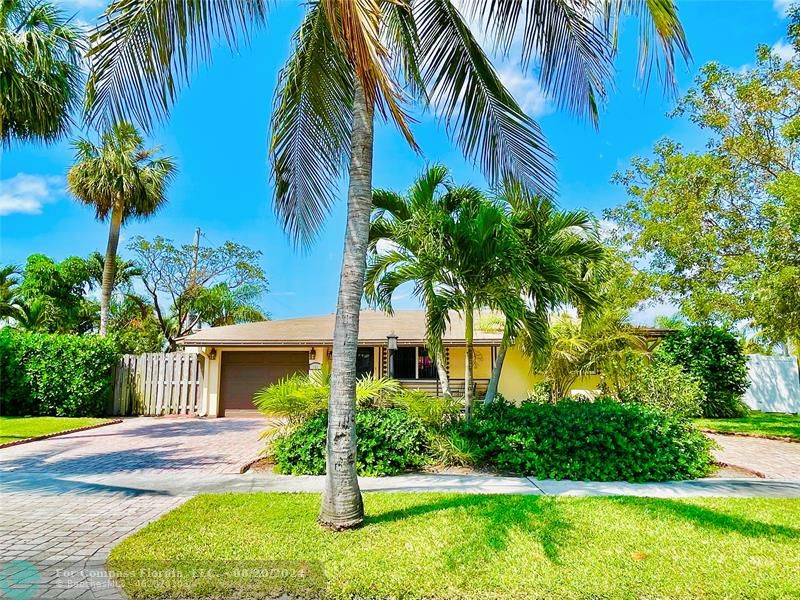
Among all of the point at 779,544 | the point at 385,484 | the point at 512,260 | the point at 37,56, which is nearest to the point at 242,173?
the point at 37,56

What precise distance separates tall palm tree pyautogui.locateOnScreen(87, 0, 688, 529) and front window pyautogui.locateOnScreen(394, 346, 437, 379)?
38.2 ft

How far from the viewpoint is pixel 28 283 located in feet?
79.1

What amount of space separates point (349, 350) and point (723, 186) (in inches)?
562

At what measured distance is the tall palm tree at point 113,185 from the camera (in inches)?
673

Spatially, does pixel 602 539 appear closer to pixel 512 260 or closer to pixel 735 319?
pixel 512 260

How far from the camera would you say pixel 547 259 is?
327 inches

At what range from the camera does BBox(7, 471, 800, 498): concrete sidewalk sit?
6148mm

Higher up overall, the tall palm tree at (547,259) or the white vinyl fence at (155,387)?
the tall palm tree at (547,259)

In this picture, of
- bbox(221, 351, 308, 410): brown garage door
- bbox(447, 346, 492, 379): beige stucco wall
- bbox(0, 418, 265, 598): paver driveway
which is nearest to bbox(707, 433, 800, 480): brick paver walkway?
bbox(447, 346, 492, 379): beige stucco wall

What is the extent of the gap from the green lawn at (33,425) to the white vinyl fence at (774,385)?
24.5 metres

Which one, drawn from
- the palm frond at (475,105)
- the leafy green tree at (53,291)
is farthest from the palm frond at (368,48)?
the leafy green tree at (53,291)

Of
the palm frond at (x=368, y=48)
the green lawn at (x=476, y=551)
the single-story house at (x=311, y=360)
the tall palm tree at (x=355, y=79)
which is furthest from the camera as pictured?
the single-story house at (x=311, y=360)

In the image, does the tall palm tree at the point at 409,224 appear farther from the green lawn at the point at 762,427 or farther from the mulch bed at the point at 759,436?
the green lawn at the point at 762,427

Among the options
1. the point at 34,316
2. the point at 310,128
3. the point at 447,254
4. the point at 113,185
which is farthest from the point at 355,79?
the point at 34,316
